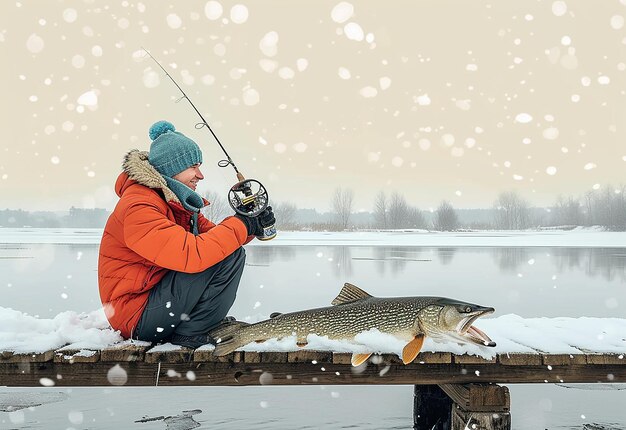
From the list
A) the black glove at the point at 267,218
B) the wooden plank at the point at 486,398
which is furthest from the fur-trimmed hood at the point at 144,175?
the wooden plank at the point at 486,398

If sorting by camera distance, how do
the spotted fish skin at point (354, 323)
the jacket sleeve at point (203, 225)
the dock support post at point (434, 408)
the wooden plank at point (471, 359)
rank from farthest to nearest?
the dock support post at point (434, 408), the jacket sleeve at point (203, 225), the wooden plank at point (471, 359), the spotted fish skin at point (354, 323)

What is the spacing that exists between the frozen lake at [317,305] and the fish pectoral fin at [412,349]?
1.29 m

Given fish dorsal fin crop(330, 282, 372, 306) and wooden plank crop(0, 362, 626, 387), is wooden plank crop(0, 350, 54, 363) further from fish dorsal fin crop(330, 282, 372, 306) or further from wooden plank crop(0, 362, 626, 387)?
fish dorsal fin crop(330, 282, 372, 306)

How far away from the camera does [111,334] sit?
3.80m

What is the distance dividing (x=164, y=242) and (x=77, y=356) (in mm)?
906

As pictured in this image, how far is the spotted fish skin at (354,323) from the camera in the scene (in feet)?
11.6

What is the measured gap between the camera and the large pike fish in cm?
348

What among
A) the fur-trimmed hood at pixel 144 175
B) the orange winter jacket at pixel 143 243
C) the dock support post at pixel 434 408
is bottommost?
the dock support post at pixel 434 408

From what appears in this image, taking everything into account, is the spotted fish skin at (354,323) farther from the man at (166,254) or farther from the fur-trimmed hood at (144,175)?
the fur-trimmed hood at (144,175)

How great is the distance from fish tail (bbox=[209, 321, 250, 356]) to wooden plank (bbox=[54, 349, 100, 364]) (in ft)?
2.31

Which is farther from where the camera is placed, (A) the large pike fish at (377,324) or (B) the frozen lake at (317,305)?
(B) the frozen lake at (317,305)

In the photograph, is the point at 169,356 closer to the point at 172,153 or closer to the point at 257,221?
the point at 257,221

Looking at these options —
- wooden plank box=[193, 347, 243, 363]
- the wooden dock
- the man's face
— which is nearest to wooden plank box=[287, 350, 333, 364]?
the wooden dock

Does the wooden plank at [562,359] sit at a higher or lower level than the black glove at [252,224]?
lower
